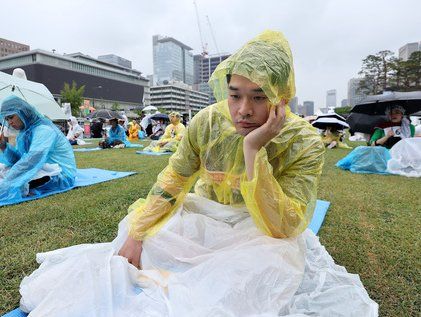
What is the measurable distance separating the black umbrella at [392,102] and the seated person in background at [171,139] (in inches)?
220

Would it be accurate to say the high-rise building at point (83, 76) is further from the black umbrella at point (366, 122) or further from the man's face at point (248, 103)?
the man's face at point (248, 103)

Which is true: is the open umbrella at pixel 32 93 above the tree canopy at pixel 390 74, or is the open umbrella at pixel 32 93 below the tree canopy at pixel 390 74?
below

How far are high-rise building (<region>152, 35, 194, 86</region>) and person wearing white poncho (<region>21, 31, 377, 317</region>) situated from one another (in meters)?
88.6

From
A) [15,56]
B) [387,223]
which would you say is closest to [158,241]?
[387,223]

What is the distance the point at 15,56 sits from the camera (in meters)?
59.2

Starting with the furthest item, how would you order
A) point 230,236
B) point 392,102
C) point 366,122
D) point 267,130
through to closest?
point 366,122 → point 392,102 → point 230,236 → point 267,130

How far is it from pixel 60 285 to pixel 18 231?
5.94ft

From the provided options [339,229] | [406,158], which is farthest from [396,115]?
[339,229]

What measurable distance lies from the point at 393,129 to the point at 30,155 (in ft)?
21.2

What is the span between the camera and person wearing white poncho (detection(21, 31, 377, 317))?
1237 mm

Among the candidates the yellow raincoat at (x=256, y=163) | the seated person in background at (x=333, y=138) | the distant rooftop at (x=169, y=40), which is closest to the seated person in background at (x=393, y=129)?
the seated person in background at (x=333, y=138)

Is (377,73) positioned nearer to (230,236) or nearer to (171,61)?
(230,236)

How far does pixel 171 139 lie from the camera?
32.5ft

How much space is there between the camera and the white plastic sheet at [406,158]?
5484 mm
